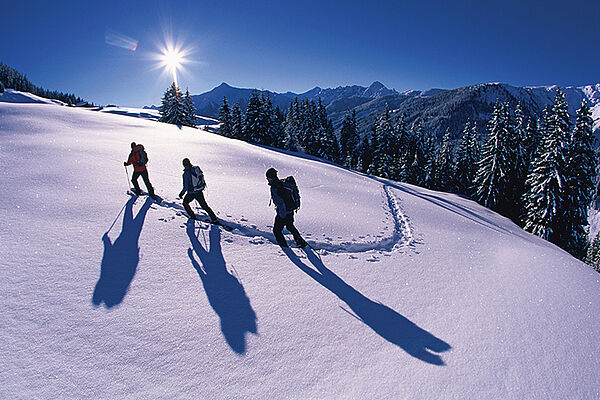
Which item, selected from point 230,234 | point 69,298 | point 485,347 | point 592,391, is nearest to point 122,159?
point 230,234

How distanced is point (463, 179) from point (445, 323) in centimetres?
4300

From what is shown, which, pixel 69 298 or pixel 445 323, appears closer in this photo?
pixel 69 298

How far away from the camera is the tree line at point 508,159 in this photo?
19750mm

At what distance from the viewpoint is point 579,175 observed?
1980 cm

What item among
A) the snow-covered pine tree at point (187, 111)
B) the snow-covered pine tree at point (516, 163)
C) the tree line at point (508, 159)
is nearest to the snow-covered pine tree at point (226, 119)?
the tree line at point (508, 159)

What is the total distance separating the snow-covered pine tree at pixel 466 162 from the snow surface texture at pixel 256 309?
37028 mm

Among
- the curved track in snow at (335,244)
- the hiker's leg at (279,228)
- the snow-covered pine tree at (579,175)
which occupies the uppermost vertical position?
the snow-covered pine tree at (579,175)

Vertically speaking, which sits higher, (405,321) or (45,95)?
(45,95)

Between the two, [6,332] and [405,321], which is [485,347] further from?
[6,332]

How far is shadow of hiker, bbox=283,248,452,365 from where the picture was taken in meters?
3.34

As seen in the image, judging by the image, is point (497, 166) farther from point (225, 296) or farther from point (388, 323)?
point (225, 296)

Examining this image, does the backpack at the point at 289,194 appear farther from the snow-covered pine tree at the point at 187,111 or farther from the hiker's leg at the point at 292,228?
the snow-covered pine tree at the point at 187,111

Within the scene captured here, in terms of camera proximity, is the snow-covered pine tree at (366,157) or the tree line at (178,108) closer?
the tree line at (178,108)

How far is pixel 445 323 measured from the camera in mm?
3918
